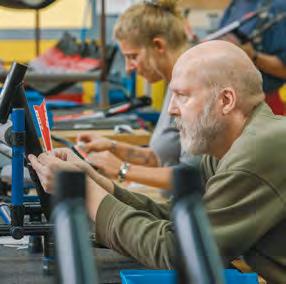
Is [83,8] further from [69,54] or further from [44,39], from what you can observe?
[69,54]

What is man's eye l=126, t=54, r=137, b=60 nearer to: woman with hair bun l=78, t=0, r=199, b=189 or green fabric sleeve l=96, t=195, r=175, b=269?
woman with hair bun l=78, t=0, r=199, b=189

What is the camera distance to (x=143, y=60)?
270cm

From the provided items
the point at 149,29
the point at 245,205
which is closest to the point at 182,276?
the point at 245,205

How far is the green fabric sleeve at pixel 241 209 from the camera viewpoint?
1354 millimetres

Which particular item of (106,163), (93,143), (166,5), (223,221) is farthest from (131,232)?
(166,5)

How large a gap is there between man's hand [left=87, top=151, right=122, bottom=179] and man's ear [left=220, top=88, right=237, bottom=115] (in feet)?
2.97

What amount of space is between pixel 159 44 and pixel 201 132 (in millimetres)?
1154

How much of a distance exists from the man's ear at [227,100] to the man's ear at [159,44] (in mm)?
1169

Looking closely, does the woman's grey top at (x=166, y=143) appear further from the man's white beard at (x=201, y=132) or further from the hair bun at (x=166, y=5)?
the man's white beard at (x=201, y=132)

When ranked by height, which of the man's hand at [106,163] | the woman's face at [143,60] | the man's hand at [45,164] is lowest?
the man's hand at [106,163]

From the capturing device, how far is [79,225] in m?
0.52

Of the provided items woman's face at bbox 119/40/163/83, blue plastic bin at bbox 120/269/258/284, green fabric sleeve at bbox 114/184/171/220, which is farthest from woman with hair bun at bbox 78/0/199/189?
blue plastic bin at bbox 120/269/258/284

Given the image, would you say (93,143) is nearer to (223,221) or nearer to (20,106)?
(20,106)

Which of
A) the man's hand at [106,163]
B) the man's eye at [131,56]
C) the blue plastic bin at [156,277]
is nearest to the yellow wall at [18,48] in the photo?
the man's eye at [131,56]
